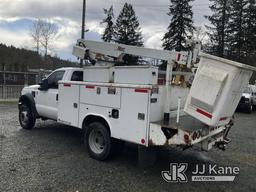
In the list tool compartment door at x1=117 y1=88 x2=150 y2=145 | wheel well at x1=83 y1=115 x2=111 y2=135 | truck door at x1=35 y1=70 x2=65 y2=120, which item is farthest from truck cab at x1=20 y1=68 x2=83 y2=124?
tool compartment door at x1=117 y1=88 x2=150 y2=145

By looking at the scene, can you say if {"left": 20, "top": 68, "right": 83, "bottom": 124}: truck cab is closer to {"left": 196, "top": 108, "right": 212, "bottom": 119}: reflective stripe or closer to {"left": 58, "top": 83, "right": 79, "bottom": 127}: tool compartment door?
{"left": 58, "top": 83, "right": 79, "bottom": 127}: tool compartment door

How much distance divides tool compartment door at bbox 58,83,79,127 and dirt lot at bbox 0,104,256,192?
2.43 feet

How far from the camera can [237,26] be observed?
132 feet

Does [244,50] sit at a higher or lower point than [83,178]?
higher

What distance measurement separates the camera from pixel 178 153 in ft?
23.4

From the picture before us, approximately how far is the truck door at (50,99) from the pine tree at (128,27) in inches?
1517

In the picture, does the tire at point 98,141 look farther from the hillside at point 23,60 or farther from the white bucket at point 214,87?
the hillside at point 23,60

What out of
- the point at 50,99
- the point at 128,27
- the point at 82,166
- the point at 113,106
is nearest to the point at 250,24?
the point at 128,27

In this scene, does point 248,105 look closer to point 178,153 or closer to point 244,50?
point 178,153

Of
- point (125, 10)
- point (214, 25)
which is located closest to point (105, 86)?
point (214, 25)

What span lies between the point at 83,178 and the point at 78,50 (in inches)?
134

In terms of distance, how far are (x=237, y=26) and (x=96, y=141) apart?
3862 centimetres

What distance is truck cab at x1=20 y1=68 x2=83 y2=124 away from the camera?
25.4 ft

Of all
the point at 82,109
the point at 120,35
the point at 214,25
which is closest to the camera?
the point at 82,109
